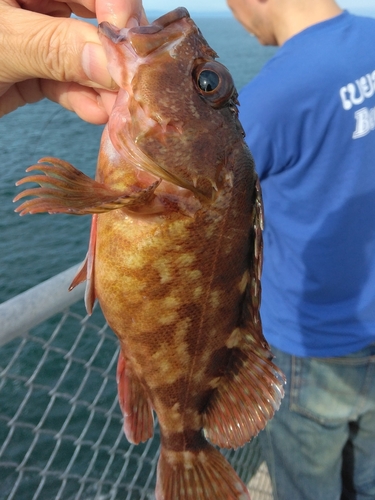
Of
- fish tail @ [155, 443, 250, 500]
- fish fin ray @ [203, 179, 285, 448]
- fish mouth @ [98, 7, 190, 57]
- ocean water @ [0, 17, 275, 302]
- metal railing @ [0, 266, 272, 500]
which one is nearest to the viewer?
fish mouth @ [98, 7, 190, 57]

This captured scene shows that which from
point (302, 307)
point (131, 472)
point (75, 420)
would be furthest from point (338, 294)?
point (75, 420)

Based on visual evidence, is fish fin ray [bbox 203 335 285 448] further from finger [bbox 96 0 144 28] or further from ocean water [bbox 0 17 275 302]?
ocean water [bbox 0 17 275 302]

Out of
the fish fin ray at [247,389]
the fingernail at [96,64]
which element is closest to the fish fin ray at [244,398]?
the fish fin ray at [247,389]

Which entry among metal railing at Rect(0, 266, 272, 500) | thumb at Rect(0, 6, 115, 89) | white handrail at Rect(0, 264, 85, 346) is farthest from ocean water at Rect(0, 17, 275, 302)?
thumb at Rect(0, 6, 115, 89)

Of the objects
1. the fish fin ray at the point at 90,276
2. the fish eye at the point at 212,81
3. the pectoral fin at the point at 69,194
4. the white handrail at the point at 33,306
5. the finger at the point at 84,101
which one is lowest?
the white handrail at the point at 33,306

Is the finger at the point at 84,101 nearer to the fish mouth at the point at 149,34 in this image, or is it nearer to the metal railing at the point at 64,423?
the fish mouth at the point at 149,34

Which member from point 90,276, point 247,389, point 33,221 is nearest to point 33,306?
point 90,276
